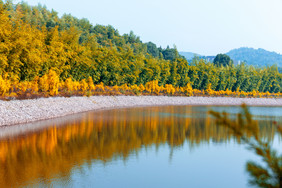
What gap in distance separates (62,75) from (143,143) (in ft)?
81.3

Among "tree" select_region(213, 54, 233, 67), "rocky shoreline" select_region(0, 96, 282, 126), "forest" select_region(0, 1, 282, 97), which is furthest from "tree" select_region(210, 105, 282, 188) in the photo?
"tree" select_region(213, 54, 233, 67)

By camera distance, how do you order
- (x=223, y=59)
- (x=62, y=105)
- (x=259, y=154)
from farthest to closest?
(x=223, y=59), (x=62, y=105), (x=259, y=154)

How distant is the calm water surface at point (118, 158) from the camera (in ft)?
36.7

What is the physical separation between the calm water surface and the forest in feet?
21.4

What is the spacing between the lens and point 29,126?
21766mm

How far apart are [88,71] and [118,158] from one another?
35489mm

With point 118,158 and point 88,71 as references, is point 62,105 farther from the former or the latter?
point 118,158

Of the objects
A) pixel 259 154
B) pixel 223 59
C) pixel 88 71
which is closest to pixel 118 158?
pixel 259 154

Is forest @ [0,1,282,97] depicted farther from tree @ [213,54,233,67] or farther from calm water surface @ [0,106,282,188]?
tree @ [213,54,233,67]

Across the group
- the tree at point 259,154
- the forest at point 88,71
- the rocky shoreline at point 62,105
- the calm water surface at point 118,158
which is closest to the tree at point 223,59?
the forest at point 88,71

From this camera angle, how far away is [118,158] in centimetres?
1430

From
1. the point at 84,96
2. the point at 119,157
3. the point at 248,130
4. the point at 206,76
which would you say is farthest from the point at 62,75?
the point at 206,76

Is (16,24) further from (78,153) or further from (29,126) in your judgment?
(78,153)

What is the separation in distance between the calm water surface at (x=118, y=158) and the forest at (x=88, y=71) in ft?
21.4
